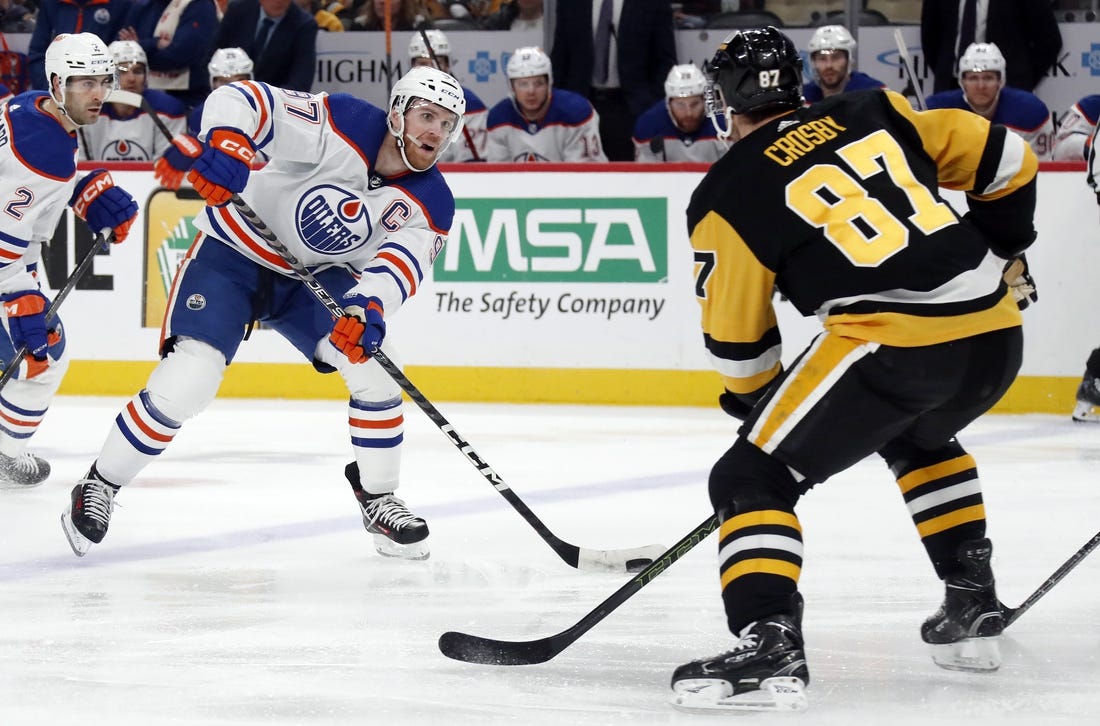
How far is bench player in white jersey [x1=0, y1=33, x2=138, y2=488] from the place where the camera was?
392 centimetres

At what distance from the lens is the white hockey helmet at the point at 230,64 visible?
7.01 meters

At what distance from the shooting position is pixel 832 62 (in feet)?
21.1

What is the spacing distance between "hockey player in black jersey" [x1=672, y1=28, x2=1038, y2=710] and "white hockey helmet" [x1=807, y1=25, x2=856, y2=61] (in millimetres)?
4218

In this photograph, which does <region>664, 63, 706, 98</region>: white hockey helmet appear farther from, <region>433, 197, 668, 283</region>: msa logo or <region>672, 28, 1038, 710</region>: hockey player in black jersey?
<region>672, 28, 1038, 710</region>: hockey player in black jersey

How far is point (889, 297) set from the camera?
2.23 meters

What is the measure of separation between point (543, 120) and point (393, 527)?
3.69m

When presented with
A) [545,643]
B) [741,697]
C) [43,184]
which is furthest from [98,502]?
[741,697]

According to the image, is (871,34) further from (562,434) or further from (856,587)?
(856,587)

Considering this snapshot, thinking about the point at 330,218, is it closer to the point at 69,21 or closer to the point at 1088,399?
the point at 1088,399

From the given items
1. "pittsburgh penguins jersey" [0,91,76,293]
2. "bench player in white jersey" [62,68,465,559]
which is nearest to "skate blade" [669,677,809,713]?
"bench player in white jersey" [62,68,465,559]

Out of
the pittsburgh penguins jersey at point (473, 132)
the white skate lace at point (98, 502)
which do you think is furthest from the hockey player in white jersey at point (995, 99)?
the white skate lace at point (98, 502)

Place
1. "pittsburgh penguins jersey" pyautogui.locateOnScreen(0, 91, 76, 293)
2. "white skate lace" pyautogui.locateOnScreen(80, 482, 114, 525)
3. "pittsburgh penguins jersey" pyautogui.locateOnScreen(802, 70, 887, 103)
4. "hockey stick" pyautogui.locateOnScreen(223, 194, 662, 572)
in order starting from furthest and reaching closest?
"pittsburgh penguins jersey" pyautogui.locateOnScreen(802, 70, 887, 103)
"pittsburgh penguins jersey" pyautogui.locateOnScreen(0, 91, 76, 293)
"white skate lace" pyautogui.locateOnScreen(80, 482, 114, 525)
"hockey stick" pyautogui.locateOnScreen(223, 194, 662, 572)

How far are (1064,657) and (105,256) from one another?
4.83 meters

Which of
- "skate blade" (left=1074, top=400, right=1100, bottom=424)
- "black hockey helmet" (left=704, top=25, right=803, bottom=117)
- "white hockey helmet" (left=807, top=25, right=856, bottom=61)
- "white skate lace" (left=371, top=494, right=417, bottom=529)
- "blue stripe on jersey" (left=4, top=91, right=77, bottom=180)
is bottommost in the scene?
"skate blade" (left=1074, top=400, right=1100, bottom=424)
